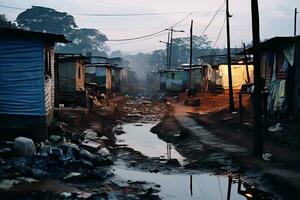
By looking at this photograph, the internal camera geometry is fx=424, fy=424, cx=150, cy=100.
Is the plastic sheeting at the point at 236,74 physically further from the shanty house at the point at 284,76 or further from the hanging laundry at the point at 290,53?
the hanging laundry at the point at 290,53

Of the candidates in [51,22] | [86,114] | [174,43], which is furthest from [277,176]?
[174,43]

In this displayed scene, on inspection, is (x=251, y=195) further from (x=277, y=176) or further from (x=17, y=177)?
(x=17, y=177)

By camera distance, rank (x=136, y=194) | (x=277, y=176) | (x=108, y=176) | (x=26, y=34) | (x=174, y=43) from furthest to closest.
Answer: (x=174, y=43) → (x=26, y=34) → (x=108, y=176) → (x=277, y=176) → (x=136, y=194)

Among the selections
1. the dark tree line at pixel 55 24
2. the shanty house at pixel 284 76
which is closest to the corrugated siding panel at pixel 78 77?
the shanty house at pixel 284 76

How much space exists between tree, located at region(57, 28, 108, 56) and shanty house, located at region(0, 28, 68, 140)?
7326cm

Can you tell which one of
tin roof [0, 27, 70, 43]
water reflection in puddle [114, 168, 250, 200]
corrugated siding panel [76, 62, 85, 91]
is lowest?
water reflection in puddle [114, 168, 250, 200]

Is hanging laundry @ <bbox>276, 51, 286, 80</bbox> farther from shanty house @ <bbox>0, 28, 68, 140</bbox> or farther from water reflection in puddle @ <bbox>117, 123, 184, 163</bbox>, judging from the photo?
shanty house @ <bbox>0, 28, 68, 140</bbox>

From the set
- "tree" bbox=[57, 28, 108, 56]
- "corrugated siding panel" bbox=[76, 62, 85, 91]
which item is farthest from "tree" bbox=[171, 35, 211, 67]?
"corrugated siding panel" bbox=[76, 62, 85, 91]

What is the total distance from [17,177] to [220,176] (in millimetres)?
5769

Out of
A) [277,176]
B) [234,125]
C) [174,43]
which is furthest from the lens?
[174,43]

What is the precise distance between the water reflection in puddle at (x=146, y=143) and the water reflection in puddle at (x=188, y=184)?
310cm

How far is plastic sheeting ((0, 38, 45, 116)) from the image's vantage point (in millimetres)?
15086

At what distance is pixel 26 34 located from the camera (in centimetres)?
1468

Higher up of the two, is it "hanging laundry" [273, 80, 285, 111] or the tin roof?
the tin roof
